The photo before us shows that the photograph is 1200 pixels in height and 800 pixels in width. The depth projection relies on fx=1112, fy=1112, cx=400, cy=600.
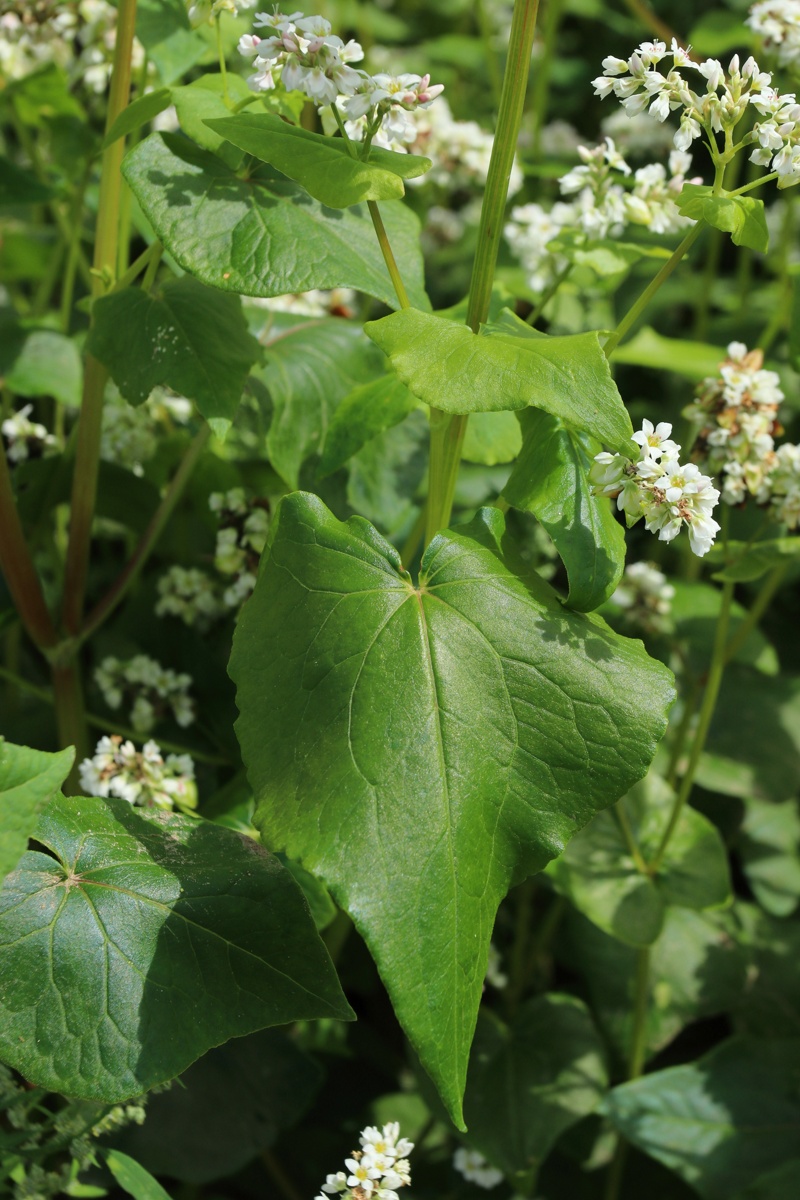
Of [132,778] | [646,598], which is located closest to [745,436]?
[646,598]

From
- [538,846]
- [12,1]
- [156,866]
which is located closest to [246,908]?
[156,866]

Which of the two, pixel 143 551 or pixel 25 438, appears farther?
pixel 25 438

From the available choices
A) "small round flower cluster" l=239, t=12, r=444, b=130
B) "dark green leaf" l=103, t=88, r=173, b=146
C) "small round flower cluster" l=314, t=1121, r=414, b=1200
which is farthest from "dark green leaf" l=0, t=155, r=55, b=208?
"small round flower cluster" l=314, t=1121, r=414, b=1200

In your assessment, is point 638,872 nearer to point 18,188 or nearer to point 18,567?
point 18,567

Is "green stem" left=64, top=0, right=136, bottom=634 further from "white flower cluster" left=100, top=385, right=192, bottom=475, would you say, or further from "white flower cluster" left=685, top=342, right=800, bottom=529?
"white flower cluster" left=685, top=342, right=800, bottom=529

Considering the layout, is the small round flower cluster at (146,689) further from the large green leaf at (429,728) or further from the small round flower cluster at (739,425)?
the small round flower cluster at (739,425)

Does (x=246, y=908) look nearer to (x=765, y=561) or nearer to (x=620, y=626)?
(x=765, y=561)
